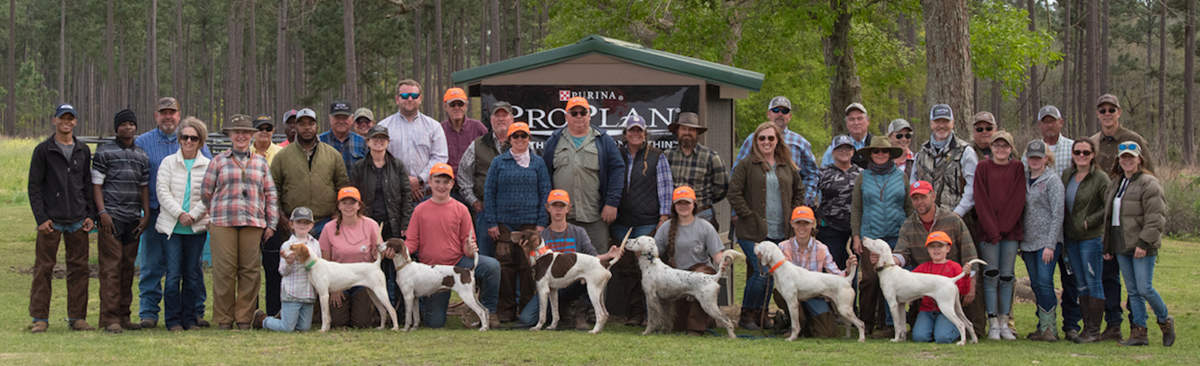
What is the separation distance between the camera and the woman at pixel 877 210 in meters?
8.62

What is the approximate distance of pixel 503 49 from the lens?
6138 centimetres

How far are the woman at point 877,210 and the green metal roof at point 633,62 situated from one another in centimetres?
185

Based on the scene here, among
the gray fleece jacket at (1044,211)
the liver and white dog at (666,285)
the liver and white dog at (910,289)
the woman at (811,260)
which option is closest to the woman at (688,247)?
the liver and white dog at (666,285)

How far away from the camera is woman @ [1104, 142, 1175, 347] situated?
7.91m

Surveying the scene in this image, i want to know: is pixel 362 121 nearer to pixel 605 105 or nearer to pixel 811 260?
pixel 605 105

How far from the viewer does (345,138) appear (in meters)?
9.69

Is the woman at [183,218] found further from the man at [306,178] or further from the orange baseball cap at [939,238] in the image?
the orange baseball cap at [939,238]

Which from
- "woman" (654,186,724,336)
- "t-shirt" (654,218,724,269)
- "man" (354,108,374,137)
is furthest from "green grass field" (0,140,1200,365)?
"man" (354,108,374,137)

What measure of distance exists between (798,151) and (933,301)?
6.67ft

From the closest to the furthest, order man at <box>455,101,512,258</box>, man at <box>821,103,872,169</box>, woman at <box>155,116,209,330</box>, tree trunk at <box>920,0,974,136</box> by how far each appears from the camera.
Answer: woman at <box>155,116,209,330</box>, man at <box>455,101,512,258</box>, man at <box>821,103,872,169</box>, tree trunk at <box>920,0,974,136</box>

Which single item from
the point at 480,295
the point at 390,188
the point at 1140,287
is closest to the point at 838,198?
the point at 1140,287

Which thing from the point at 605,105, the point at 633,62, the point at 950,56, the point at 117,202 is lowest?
the point at 117,202

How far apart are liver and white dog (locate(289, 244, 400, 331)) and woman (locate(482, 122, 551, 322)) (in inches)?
42.3

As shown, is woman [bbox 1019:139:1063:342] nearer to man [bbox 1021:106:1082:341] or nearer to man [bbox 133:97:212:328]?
man [bbox 1021:106:1082:341]
